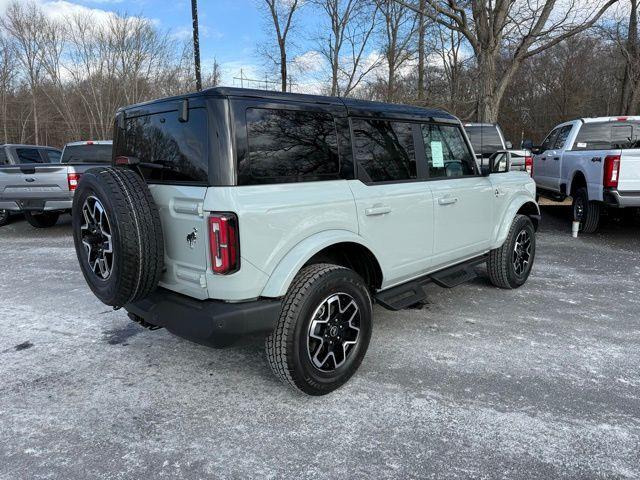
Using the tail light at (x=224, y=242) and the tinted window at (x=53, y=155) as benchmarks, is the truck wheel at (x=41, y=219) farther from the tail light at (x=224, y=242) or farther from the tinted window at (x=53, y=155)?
the tail light at (x=224, y=242)

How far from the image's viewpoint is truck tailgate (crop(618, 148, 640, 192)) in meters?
6.74

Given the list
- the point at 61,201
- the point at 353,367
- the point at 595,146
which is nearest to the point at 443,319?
the point at 353,367

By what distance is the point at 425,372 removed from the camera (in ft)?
10.9

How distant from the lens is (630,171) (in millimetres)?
6816

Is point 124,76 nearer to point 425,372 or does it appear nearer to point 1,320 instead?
point 1,320

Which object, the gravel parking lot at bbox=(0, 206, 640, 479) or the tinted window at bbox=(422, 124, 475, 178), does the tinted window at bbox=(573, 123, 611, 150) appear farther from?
the tinted window at bbox=(422, 124, 475, 178)

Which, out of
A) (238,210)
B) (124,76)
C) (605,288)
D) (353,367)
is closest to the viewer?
(238,210)

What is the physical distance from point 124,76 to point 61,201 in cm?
2879

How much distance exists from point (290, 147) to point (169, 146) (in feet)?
2.60

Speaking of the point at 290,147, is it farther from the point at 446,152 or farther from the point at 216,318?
the point at 446,152

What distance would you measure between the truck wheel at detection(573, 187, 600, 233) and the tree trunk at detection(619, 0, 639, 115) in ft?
44.6

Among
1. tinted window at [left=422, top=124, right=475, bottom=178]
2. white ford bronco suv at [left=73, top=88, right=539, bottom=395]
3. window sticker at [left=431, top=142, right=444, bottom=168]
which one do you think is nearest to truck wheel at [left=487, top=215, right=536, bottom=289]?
tinted window at [left=422, top=124, right=475, bottom=178]

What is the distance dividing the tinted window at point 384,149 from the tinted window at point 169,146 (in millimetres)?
1158

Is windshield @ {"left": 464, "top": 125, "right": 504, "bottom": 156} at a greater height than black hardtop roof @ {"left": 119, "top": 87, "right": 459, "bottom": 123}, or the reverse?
windshield @ {"left": 464, "top": 125, "right": 504, "bottom": 156}
